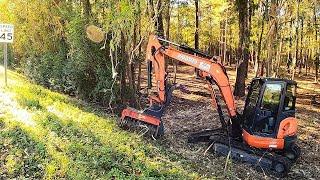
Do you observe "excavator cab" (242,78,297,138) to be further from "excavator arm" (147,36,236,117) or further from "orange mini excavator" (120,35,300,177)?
"excavator arm" (147,36,236,117)

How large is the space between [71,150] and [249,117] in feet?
15.9

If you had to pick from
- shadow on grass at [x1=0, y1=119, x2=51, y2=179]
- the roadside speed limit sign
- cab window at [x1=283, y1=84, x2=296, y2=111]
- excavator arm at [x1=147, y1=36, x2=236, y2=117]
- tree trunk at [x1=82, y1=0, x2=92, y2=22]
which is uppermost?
tree trunk at [x1=82, y1=0, x2=92, y2=22]

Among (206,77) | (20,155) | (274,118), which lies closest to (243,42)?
(206,77)

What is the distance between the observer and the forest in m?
8.00

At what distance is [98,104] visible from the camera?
1534 cm

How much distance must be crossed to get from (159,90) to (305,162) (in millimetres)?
4300

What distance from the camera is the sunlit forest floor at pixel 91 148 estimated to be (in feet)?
24.9

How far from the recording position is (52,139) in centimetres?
873

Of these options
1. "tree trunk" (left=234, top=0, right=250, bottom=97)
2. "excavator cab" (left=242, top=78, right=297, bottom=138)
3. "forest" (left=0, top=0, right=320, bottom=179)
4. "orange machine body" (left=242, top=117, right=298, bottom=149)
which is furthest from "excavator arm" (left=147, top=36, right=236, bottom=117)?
"tree trunk" (left=234, top=0, right=250, bottom=97)

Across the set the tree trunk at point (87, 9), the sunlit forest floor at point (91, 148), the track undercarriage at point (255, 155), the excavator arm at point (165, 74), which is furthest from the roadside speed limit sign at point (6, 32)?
the track undercarriage at point (255, 155)

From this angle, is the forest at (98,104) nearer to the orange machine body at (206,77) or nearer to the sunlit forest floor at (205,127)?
the sunlit forest floor at (205,127)

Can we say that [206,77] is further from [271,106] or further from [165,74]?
[271,106]

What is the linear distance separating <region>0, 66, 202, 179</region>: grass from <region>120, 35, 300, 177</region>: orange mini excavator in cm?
140

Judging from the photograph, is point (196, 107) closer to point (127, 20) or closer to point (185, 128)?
point (185, 128)
